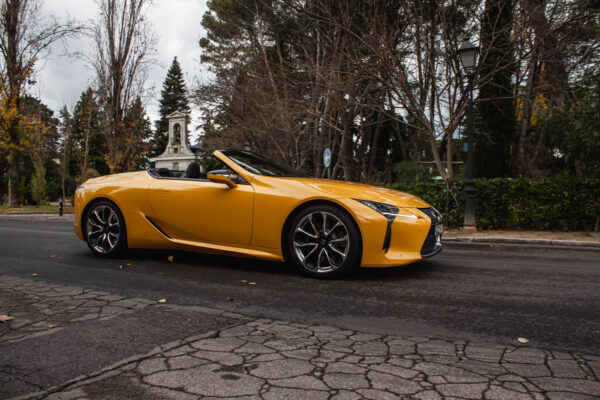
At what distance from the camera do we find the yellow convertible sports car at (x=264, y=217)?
4.34 m

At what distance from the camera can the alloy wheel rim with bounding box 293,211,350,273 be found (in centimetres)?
440

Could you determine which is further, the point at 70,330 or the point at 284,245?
the point at 284,245

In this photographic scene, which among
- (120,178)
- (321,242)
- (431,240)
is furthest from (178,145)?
(431,240)

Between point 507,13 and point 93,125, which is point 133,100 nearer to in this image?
point 507,13

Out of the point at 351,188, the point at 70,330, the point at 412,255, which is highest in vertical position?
the point at 351,188

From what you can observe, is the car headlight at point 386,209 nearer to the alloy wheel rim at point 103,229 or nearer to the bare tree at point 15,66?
the alloy wheel rim at point 103,229

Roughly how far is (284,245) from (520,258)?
3.69 meters

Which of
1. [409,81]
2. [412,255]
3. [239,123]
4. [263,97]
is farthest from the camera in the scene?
[239,123]

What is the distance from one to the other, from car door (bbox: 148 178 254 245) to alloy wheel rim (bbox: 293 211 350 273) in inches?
23.7

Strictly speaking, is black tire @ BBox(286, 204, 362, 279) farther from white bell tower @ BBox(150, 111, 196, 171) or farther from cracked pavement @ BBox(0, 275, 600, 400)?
white bell tower @ BBox(150, 111, 196, 171)

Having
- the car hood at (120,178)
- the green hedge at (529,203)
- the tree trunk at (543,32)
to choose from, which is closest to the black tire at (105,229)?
the car hood at (120,178)

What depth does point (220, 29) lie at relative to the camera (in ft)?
79.0

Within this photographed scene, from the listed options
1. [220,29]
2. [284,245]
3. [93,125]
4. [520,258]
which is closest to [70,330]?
[284,245]

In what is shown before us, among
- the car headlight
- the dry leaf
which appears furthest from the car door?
the dry leaf
